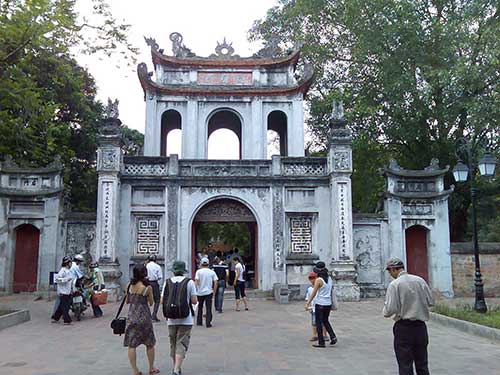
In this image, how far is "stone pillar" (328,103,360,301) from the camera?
52.9 feet

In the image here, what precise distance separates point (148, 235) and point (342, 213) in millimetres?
6463

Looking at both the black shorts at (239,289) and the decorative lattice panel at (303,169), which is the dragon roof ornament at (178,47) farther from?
the black shorts at (239,289)

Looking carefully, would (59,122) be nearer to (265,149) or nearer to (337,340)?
(265,149)

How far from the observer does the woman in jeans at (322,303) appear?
8.48 metres

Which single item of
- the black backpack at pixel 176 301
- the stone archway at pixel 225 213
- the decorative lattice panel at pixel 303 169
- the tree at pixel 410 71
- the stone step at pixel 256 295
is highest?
the tree at pixel 410 71

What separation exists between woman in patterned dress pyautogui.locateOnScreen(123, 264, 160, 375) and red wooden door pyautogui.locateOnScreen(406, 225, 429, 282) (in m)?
13.0

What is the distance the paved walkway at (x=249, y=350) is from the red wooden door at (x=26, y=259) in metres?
5.42

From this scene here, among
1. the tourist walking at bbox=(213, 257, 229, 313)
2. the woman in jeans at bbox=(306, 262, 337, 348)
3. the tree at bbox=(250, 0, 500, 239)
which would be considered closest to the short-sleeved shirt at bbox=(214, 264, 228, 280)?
the tourist walking at bbox=(213, 257, 229, 313)

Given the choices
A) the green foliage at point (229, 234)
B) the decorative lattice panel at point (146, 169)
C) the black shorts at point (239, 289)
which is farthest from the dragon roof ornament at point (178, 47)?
the green foliage at point (229, 234)

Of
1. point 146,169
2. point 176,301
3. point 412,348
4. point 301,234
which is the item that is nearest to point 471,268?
point 301,234

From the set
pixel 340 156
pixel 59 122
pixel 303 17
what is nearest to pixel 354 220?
pixel 340 156

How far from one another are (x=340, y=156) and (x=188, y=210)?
213 inches

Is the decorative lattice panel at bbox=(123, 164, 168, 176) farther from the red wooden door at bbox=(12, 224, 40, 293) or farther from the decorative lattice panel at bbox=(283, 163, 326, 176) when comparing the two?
the decorative lattice panel at bbox=(283, 163, 326, 176)

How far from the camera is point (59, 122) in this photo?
23.4m
